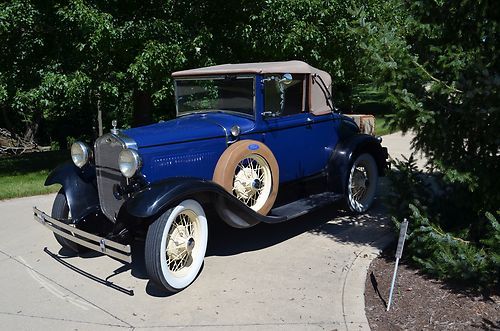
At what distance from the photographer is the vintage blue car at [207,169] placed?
13.9 feet

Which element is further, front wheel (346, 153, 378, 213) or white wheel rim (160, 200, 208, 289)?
front wheel (346, 153, 378, 213)

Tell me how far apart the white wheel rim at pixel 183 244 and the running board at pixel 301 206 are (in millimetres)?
764

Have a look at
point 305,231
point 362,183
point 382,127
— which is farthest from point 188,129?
point 362,183

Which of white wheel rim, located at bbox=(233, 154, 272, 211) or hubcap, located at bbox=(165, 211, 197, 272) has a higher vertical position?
white wheel rim, located at bbox=(233, 154, 272, 211)

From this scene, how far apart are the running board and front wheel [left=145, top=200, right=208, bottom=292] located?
784mm

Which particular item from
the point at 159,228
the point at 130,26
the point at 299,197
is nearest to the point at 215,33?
the point at 130,26

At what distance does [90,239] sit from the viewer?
422 cm

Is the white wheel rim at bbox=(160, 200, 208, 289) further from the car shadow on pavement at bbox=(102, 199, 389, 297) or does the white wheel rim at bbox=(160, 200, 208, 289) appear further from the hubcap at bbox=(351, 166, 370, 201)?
the hubcap at bbox=(351, 166, 370, 201)

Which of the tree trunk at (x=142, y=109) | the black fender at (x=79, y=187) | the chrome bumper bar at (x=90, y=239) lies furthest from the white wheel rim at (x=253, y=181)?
the tree trunk at (x=142, y=109)

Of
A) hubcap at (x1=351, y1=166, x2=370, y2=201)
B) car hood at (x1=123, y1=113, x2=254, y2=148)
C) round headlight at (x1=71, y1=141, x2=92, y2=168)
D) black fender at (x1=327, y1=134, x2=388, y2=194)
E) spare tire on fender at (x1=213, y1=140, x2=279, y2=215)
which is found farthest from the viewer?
hubcap at (x1=351, y1=166, x2=370, y2=201)

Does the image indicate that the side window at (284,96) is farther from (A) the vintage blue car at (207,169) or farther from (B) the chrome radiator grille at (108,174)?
(B) the chrome radiator grille at (108,174)

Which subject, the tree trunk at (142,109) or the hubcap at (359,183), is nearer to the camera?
the hubcap at (359,183)

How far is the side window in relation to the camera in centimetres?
530

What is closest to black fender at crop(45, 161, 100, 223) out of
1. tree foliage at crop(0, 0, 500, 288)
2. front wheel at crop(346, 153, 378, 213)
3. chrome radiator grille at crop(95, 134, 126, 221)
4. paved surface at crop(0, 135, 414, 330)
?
chrome radiator grille at crop(95, 134, 126, 221)
